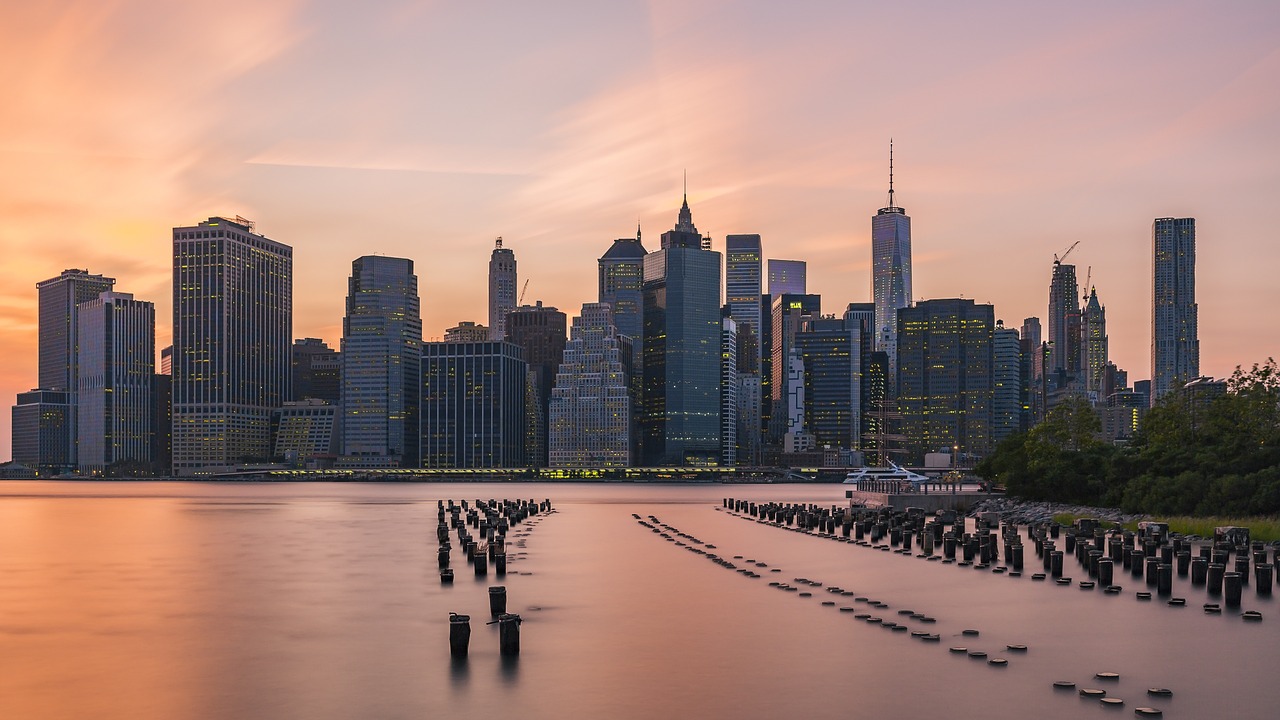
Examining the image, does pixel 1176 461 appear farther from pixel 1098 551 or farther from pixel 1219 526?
pixel 1098 551

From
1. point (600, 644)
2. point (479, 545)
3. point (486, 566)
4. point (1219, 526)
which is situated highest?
point (1219, 526)

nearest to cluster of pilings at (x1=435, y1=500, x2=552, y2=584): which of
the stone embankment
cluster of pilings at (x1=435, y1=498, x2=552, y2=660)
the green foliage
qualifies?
cluster of pilings at (x1=435, y1=498, x2=552, y2=660)

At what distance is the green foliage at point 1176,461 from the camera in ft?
240

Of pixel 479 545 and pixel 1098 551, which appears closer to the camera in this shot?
pixel 1098 551

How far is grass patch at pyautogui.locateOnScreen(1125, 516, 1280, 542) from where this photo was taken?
5994 centimetres

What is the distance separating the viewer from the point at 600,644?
3544cm

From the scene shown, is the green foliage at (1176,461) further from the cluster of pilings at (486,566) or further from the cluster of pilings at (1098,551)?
the cluster of pilings at (486,566)

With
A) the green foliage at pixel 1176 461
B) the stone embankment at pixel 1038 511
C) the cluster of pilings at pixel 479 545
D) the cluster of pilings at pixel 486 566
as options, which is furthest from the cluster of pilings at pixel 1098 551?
the cluster of pilings at pixel 486 566

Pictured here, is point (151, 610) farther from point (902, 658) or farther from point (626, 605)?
point (902, 658)

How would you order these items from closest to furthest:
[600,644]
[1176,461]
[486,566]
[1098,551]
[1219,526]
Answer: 1. [600,644]
2. [1098,551]
3. [486,566]
4. [1219,526]
5. [1176,461]

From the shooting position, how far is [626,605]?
147 feet

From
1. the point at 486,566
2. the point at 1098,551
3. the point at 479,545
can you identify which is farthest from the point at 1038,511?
the point at 486,566

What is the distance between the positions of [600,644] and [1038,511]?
64.9 meters

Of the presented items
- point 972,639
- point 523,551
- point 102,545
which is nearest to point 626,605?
point 972,639
